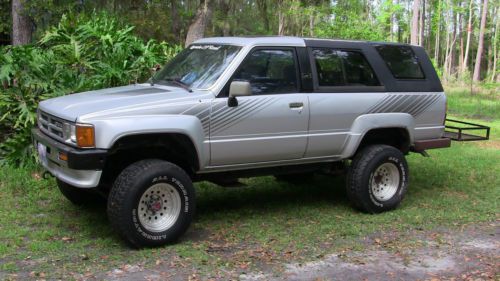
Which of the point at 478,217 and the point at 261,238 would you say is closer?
the point at 261,238

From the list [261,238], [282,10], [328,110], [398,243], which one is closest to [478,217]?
[398,243]

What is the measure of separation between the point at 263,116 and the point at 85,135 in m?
1.86

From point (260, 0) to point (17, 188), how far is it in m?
23.9

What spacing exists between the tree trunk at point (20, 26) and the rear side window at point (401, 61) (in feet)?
26.1

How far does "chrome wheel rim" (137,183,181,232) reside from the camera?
Answer: 5318 mm

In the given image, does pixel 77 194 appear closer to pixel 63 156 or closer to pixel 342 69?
pixel 63 156

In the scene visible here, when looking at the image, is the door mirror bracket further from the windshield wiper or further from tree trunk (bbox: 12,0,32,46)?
tree trunk (bbox: 12,0,32,46)

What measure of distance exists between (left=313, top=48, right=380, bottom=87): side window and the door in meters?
0.38

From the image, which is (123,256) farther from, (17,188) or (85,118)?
(17,188)

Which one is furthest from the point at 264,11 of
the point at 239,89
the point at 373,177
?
the point at 239,89

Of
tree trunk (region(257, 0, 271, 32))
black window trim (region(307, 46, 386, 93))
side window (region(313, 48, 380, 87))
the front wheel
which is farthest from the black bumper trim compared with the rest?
tree trunk (region(257, 0, 271, 32))

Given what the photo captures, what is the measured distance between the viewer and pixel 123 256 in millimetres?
5117

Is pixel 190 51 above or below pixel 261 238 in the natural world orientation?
above

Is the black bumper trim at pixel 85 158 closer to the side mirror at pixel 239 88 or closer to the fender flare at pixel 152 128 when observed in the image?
the fender flare at pixel 152 128
